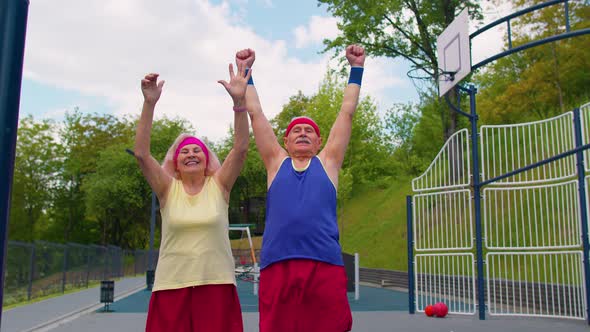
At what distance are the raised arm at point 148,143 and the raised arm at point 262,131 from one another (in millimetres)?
541

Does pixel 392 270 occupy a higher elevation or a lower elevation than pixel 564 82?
lower

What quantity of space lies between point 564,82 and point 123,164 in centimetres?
2629

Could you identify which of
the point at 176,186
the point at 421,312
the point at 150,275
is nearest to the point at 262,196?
the point at 150,275

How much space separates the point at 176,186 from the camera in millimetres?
3385

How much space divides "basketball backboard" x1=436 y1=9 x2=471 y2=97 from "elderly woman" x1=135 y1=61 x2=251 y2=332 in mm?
7091

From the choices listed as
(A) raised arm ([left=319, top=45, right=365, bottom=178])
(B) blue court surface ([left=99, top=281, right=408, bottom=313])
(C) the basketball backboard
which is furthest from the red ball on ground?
(A) raised arm ([left=319, top=45, right=365, bottom=178])

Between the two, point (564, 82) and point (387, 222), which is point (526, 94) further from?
point (387, 222)

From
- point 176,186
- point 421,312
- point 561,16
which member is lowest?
point 421,312

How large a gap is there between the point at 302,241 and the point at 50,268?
17.2 meters

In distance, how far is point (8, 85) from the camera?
2.10 meters

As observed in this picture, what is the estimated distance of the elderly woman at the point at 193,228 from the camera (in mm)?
2998

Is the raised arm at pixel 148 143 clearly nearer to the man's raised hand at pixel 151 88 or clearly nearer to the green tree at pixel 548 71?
the man's raised hand at pixel 151 88

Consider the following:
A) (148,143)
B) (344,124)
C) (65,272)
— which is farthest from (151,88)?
(65,272)

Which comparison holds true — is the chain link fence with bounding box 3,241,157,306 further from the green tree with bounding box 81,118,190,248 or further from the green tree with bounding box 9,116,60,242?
the green tree with bounding box 9,116,60,242
